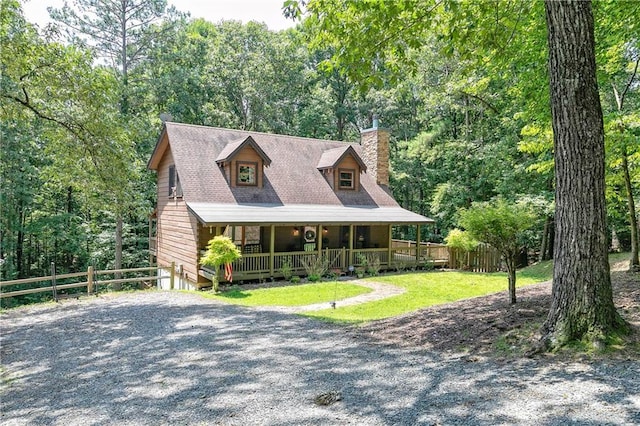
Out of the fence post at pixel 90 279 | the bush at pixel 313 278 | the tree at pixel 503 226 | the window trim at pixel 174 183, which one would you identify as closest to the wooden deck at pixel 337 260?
the bush at pixel 313 278

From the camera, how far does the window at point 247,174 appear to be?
1844cm

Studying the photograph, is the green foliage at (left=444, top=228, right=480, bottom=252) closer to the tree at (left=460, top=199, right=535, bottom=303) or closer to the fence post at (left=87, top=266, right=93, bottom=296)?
the tree at (left=460, top=199, right=535, bottom=303)

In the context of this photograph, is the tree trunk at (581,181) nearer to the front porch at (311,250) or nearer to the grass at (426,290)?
the grass at (426,290)

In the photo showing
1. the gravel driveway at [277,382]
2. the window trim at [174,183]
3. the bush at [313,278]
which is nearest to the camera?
the gravel driveway at [277,382]

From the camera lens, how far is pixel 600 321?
4.84 meters

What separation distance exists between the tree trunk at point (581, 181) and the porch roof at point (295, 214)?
1185cm

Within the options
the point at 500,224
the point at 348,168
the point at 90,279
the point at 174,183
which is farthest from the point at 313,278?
the point at 500,224

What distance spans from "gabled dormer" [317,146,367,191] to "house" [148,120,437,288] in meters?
0.05

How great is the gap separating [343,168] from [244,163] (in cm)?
530

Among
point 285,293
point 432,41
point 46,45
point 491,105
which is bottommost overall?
point 285,293

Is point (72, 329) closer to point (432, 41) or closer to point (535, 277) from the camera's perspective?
point (535, 277)

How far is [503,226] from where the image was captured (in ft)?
25.3

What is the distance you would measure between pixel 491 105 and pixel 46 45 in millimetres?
21992

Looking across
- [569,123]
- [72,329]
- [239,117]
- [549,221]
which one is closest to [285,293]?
[72,329]
